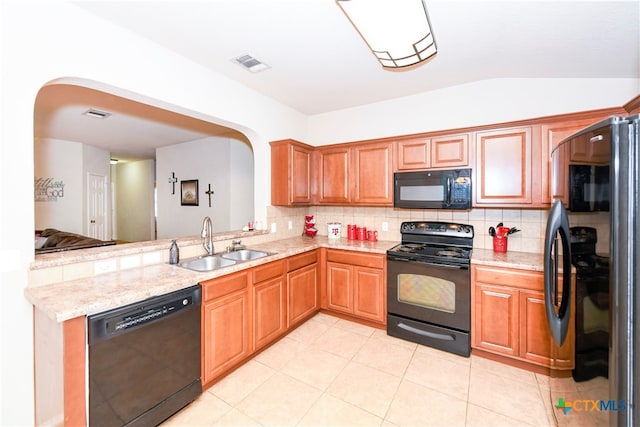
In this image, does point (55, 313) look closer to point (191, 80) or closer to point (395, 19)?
point (191, 80)

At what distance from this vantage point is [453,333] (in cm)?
250

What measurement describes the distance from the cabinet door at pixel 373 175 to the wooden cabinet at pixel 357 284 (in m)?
Result: 0.69

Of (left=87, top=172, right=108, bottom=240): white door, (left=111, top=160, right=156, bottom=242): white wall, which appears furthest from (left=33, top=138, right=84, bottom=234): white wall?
(left=111, top=160, right=156, bottom=242): white wall

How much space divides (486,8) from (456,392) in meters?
2.64

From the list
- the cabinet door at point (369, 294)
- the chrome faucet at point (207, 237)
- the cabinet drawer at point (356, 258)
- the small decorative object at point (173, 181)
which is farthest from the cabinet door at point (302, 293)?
the small decorative object at point (173, 181)

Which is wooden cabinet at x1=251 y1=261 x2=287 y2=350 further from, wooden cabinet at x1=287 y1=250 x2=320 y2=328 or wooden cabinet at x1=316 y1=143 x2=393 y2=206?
wooden cabinet at x1=316 y1=143 x2=393 y2=206

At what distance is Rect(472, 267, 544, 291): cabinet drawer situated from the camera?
2195 millimetres

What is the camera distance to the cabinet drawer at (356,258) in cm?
292

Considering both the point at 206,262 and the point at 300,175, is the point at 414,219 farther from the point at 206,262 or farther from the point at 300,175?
the point at 206,262

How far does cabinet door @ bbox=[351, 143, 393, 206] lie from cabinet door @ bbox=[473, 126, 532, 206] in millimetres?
888

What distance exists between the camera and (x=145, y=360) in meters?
1.61

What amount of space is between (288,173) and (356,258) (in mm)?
1286

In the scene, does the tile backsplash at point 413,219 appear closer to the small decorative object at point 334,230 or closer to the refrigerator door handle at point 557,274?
the small decorative object at point 334,230

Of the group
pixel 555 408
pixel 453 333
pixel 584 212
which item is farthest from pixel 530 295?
pixel 584 212
